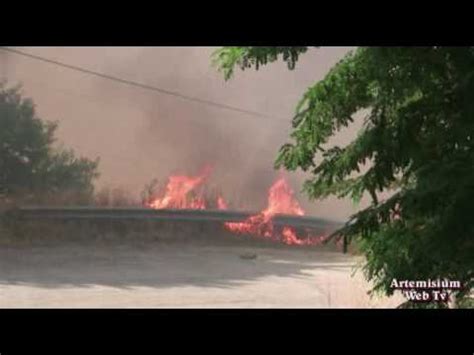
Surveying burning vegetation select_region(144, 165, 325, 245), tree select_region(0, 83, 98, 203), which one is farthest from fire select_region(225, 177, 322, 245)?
tree select_region(0, 83, 98, 203)

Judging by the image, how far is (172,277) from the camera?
7.45 m

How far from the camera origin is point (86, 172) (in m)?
7.30

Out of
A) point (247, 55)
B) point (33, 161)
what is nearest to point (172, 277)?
point (33, 161)

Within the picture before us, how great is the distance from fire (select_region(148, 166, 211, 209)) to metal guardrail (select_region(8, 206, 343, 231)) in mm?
148

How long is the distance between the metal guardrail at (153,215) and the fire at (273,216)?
0.28ft

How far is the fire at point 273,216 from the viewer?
23.4 ft

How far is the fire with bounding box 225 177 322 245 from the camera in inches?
280

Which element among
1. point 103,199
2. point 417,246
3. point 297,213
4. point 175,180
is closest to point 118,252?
point 103,199

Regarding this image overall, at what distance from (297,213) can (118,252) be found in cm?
230

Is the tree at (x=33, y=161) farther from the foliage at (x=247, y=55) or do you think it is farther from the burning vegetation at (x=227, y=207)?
the foliage at (x=247, y=55)

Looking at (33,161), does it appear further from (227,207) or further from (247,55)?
(247,55)

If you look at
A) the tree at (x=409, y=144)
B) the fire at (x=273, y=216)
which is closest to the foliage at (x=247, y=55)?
the tree at (x=409, y=144)

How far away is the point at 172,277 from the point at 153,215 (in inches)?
32.5

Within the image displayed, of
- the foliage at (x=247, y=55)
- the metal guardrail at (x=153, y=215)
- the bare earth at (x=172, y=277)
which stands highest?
the foliage at (x=247, y=55)
